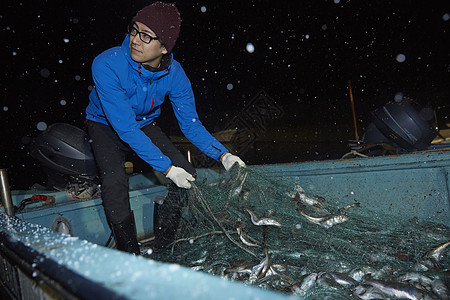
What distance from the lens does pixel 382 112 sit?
421 cm

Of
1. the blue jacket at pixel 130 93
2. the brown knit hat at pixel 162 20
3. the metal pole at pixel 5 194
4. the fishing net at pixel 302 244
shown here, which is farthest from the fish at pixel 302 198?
the metal pole at pixel 5 194

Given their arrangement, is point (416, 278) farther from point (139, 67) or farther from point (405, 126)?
point (139, 67)

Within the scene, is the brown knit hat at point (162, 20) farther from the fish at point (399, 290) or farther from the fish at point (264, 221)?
the fish at point (399, 290)

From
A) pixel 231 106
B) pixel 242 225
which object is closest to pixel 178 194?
pixel 242 225

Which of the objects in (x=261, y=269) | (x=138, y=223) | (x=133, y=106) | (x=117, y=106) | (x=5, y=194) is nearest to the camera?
(x=261, y=269)

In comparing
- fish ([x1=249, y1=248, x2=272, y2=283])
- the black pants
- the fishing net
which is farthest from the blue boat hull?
fish ([x1=249, y1=248, x2=272, y2=283])

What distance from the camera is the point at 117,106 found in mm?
2691

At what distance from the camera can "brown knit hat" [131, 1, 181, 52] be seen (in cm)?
251

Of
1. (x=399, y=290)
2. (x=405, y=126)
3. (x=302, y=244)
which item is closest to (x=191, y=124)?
(x=302, y=244)

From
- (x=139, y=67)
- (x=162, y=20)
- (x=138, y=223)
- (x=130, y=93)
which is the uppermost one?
(x=162, y=20)

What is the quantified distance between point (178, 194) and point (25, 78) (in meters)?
14.5

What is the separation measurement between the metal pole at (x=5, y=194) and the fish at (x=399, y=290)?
2999 millimetres

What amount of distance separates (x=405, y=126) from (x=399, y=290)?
9.49ft

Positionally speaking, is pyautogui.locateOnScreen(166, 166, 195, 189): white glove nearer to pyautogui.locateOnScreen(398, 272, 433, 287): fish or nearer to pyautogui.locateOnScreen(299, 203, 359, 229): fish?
pyautogui.locateOnScreen(299, 203, 359, 229): fish
